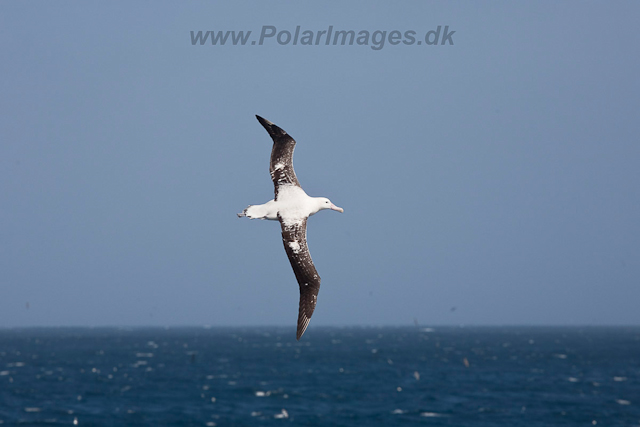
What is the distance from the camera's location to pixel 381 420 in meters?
116

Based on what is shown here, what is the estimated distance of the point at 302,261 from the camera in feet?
52.0

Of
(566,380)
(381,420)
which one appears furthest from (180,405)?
(566,380)

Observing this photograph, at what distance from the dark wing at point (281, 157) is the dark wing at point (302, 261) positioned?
1.50m

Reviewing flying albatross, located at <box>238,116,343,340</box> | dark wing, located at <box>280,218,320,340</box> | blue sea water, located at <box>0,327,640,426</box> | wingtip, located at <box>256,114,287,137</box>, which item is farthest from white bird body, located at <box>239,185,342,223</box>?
blue sea water, located at <box>0,327,640,426</box>

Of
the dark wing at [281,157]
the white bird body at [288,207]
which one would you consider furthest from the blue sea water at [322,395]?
the white bird body at [288,207]

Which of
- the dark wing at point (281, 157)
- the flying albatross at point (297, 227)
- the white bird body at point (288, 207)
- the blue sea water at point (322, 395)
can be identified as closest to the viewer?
the flying albatross at point (297, 227)

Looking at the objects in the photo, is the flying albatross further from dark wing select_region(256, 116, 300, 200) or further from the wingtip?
the wingtip

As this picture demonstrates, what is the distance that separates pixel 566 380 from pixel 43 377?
12765 centimetres

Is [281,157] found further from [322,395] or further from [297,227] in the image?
[322,395]

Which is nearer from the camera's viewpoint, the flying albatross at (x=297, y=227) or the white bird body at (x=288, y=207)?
the flying albatross at (x=297, y=227)

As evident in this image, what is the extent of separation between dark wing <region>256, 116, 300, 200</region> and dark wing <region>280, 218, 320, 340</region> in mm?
1498

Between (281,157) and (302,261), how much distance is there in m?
2.97

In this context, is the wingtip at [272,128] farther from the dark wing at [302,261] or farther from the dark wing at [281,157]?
the dark wing at [302,261]

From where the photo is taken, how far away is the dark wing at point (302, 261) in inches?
617
